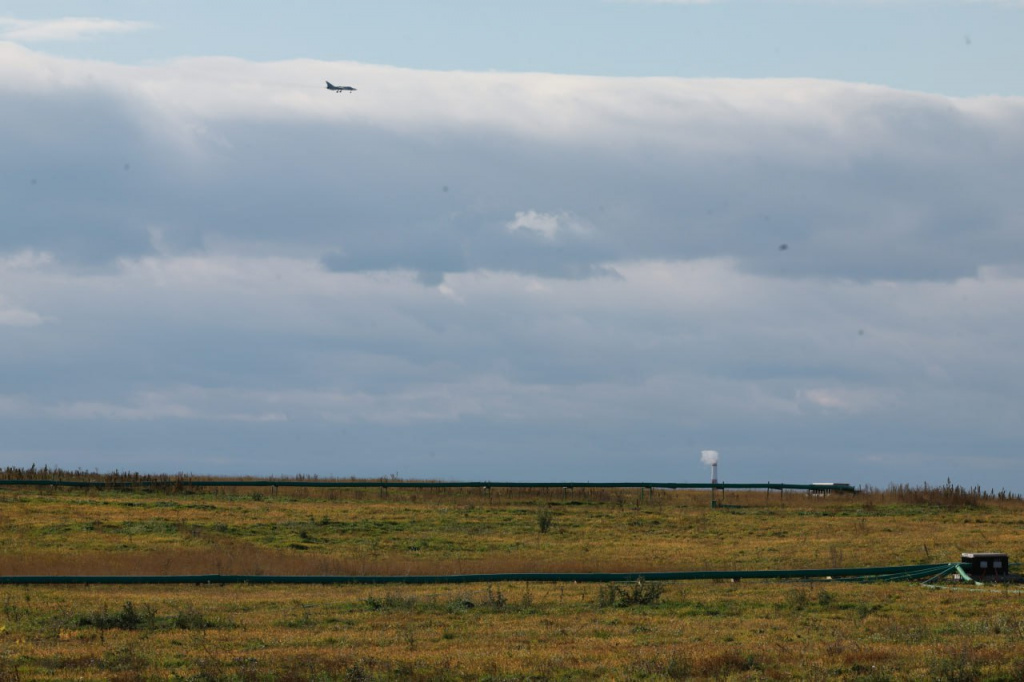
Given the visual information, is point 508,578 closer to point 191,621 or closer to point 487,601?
point 487,601

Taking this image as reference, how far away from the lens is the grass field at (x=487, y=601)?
21.3 metres

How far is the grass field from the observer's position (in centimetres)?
2128

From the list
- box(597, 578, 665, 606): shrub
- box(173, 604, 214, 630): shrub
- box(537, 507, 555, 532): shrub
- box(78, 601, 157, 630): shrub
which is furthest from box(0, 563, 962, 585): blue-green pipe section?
box(537, 507, 555, 532): shrub

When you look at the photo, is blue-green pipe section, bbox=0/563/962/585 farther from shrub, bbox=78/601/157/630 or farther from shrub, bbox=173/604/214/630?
shrub, bbox=173/604/214/630

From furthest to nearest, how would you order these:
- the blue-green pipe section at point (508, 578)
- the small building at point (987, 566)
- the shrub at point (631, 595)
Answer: the blue-green pipe section at point (508, 578) → the small building at point (987, 566) → the shrub at point (631, 595)

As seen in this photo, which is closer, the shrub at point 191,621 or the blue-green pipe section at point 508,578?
the shrub at point 191,621

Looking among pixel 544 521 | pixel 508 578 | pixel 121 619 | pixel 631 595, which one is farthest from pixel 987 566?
pixel 121 619

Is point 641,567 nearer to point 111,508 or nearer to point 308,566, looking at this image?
point 308,566

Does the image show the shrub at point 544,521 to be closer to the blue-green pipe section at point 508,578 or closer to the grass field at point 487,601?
the grass field at point 487,601

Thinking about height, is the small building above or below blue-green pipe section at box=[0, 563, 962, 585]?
above

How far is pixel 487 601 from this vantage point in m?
29.0

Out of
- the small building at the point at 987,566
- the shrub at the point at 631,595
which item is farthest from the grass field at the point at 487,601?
the small building at the point at 987,566

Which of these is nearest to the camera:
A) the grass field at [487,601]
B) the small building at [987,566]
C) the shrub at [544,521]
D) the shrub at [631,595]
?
the grass field at [487,601]

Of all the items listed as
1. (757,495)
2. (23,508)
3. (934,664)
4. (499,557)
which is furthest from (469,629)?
(757,495)
